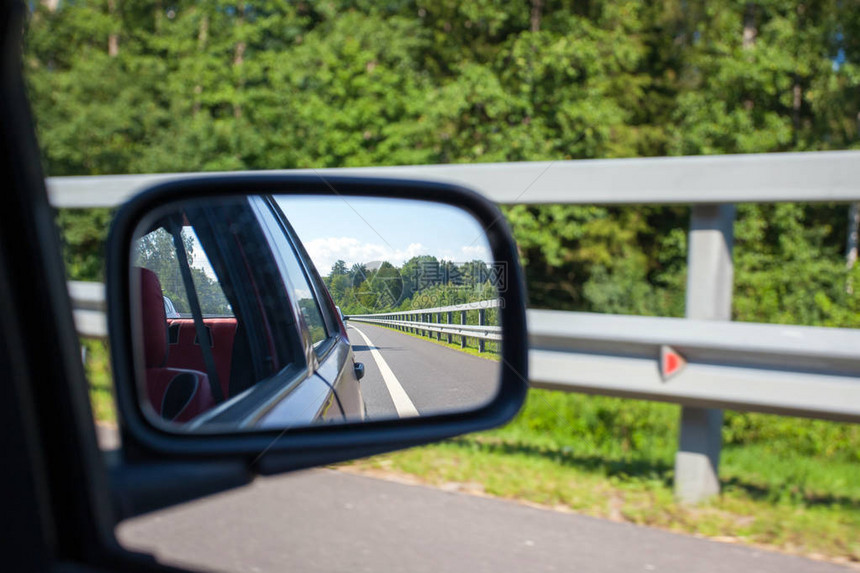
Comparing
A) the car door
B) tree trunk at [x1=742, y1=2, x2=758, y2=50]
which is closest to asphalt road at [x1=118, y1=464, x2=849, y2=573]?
the car door

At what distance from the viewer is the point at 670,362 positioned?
3164 millimetres

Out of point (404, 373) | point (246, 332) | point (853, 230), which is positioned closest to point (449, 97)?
point (853, 230)

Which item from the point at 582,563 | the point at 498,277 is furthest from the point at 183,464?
the point at 582,563

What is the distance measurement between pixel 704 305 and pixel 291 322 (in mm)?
2036

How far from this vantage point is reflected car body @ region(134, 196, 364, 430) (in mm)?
1545

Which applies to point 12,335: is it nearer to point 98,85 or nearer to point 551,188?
point 551,188

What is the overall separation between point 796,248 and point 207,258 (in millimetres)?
19022

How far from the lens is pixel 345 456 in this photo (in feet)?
5.50

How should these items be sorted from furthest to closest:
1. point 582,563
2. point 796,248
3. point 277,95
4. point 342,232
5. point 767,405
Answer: point 796,248 < point 277,95 < point 767,405 < point 582,563 < point 342,232

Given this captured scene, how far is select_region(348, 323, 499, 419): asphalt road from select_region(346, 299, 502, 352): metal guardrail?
0.06 feet

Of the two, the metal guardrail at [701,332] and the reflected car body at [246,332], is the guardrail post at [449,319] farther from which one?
the metal guardrail at [701,332]

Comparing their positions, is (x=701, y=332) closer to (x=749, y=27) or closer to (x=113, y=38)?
(x=113, y=38)

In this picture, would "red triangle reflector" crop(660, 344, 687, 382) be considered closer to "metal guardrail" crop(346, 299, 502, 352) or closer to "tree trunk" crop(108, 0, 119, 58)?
"metal guardrail" crop(346, 299, 502, 352)

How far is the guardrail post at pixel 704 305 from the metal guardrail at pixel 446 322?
156cm
